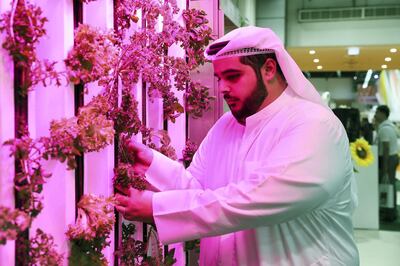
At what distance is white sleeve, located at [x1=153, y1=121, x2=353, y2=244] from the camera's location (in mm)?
1468

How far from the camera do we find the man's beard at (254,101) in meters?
1.73

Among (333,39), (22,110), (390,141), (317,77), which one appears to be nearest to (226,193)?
(22,110)

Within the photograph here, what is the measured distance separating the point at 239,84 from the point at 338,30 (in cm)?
790

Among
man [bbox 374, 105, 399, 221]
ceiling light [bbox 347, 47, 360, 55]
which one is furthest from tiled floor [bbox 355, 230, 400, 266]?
ceiling light [bbox 347, 47, 360, 55]

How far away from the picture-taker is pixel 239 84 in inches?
66.9

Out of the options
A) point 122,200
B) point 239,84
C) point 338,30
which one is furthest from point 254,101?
point 338,30

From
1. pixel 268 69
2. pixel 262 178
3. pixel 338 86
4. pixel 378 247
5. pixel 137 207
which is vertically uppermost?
pixel 338 86

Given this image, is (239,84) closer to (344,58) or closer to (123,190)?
(123,190)

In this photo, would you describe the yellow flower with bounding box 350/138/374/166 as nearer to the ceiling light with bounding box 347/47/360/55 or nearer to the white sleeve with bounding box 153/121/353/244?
the ceiling light with bounding box 347/47/360/55

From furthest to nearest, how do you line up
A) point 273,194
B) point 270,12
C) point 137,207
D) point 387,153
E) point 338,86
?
point 338,86, point 270,12, point 387,153, point 137,207, point 273,194

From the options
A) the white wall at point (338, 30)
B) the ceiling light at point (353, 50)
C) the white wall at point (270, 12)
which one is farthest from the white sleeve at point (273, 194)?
the ceiling light at point (353, 50)

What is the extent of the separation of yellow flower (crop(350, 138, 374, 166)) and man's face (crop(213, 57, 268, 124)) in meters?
4.95

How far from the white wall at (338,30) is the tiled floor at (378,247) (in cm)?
389

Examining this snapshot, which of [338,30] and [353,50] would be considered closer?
[338,30]
